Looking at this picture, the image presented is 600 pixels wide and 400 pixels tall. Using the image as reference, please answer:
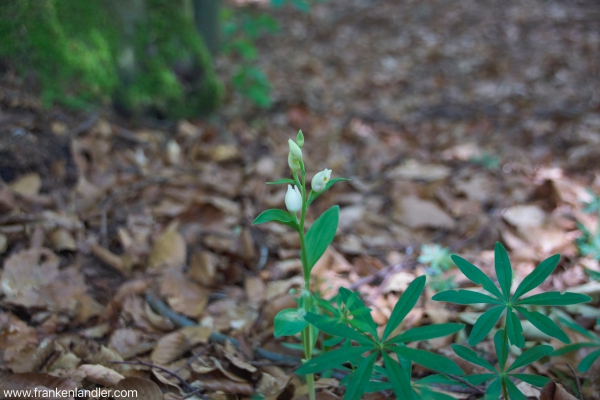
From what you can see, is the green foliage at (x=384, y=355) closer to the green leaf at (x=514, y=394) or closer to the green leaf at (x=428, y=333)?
the green leaf at (x=428, y=333)

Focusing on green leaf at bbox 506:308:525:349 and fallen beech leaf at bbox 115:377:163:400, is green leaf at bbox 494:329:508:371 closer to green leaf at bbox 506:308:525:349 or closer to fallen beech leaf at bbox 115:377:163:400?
green leaf at bbox 506:308:525:349

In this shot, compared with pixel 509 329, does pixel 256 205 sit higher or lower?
higher

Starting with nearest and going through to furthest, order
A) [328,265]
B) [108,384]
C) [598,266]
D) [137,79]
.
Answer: [108,384] → [598,266] → [328,265] → [137,79]

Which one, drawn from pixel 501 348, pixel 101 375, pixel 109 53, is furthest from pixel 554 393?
pixel 109 53

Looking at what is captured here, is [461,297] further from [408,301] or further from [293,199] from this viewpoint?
[293,199]

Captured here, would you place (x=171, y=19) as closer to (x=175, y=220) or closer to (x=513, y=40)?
(x=175, y=220)

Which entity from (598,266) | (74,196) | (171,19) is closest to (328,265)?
(598,266)
